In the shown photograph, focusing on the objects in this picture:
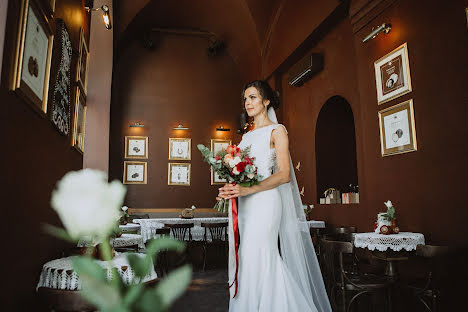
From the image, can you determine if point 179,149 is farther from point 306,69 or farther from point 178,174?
point 306,69

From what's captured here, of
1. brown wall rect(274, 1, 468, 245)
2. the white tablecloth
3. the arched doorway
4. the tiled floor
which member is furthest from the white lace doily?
brown wall rect(274, 1, 468, 245)

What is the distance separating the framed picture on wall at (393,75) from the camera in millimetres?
4469

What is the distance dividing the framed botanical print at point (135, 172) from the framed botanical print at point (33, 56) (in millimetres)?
6936

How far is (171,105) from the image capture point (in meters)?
9.75

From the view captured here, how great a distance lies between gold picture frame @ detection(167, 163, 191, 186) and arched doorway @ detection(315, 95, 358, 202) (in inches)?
151

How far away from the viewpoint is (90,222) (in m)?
0.53

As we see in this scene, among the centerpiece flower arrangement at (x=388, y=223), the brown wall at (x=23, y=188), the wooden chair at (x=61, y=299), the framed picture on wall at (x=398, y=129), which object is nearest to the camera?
the wooden chair at (x=61, y=299)

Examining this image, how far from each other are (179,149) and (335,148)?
4.26m

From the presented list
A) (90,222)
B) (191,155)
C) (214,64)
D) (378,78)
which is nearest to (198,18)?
(214,64)

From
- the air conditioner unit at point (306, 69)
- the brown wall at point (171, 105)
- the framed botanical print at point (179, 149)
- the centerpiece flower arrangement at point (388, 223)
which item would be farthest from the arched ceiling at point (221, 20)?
the centerpiece flower arrangement at point (388, 223)

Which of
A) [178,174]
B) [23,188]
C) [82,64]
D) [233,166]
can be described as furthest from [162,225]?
[23,188]

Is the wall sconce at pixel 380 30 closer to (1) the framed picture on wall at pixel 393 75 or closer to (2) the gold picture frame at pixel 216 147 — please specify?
(1) the framed picture on wall at pixel 393 75

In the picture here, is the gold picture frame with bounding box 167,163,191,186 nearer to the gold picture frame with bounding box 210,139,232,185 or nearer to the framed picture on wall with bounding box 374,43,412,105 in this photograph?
the gold picture frame with bounding box 210,139,232,185

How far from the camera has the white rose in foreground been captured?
52 centimetres
